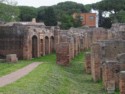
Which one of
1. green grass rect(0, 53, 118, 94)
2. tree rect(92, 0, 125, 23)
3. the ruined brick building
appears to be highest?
tree rect(92, 0, 125, 23)

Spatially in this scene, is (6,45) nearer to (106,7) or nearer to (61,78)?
(61,78)

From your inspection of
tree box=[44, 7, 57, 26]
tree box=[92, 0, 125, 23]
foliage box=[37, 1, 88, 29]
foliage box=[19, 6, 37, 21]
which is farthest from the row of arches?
foliage box=[19, 6, 37, 21]

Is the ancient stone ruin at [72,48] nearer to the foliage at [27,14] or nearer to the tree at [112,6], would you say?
the tree at [112,6]

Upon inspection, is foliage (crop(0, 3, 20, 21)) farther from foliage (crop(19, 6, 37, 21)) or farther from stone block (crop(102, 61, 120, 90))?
stone block (crop(102, 61, 120, 90))

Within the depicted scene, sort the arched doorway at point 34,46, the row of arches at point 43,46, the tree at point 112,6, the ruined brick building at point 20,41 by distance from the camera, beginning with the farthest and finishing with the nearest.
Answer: the tree at point 112,6 → the row of arches at point 43,46 → the arched doorway at point 34,46 → the ruined brick building at point 20,41

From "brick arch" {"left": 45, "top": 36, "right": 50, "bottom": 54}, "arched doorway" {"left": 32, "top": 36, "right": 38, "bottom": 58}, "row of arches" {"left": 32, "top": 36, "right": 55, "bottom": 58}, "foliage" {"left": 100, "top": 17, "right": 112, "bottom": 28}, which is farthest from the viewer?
"foliage" {"left": 100, "top": 17, "right": 112, "bottom": 28}

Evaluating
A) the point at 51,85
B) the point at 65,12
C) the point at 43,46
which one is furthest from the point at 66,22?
the point at 51,85

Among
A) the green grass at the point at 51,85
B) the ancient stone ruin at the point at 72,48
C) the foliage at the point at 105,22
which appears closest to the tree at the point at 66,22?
the foliage at the point at 105,22

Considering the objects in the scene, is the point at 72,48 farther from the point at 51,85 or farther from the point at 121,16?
the point at 121,16

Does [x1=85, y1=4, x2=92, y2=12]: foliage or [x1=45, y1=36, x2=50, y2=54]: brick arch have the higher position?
[x1=85, y1=4, x2=92, y2=12]: foliage

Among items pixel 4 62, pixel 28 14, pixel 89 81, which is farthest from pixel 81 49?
pixel 28 14

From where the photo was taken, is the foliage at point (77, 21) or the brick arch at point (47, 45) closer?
the brick arch at point (47, 45)

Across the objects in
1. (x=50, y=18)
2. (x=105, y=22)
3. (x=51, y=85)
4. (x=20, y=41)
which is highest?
(x=50, y=18)

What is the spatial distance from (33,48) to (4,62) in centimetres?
798
